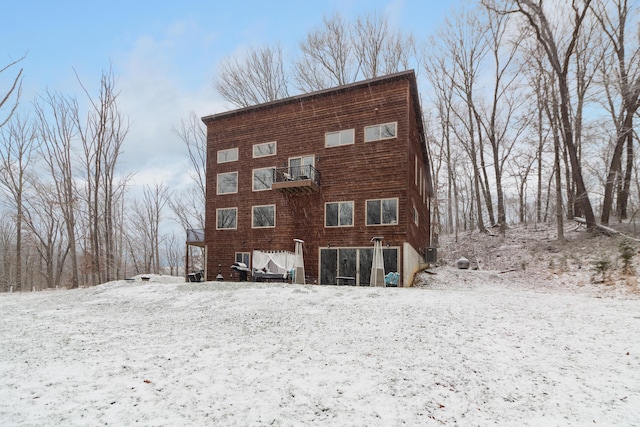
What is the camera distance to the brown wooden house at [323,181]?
13531mm

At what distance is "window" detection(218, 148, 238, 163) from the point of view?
55.6 feet

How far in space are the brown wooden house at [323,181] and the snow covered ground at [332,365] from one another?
5.81 metres

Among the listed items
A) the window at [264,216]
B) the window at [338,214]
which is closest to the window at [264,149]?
the window at [264,216]

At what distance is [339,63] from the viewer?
2511 centimetres

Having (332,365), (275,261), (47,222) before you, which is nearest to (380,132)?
(275,261)

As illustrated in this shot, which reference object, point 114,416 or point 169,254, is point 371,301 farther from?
point 169,254

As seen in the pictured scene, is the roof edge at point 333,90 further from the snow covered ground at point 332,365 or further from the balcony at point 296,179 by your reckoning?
the snow covered ground at point 332,365

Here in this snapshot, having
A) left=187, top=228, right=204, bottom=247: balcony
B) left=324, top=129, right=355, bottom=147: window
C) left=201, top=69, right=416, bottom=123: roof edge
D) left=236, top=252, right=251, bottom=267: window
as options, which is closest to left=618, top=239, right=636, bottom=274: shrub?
left=201, top=69, right=416, bottom=123: roof edge

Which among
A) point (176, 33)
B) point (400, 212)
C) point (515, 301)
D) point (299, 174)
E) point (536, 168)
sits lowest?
point (515, 301)

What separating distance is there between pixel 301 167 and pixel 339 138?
218cm

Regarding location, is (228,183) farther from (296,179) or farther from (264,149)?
(296,179)

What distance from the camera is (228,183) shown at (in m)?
16.9

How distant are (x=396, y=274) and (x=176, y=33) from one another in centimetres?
1198

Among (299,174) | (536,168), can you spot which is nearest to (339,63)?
(299,174)
